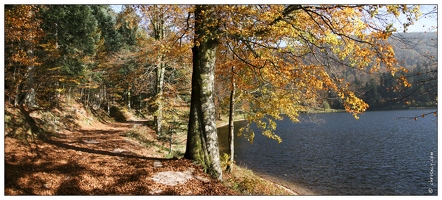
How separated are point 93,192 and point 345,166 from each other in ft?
53.6

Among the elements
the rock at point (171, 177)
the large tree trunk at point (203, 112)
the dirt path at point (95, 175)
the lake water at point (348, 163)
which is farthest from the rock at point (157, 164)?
the lake water at point (348, 163)

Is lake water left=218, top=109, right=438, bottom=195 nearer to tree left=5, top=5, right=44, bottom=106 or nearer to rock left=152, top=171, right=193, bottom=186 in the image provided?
rock left=152, top=171, right=193, bottom=186

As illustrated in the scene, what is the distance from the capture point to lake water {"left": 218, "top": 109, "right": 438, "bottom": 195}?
1415 centimetres

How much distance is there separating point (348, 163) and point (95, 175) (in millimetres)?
16856

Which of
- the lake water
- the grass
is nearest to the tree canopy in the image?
the grass

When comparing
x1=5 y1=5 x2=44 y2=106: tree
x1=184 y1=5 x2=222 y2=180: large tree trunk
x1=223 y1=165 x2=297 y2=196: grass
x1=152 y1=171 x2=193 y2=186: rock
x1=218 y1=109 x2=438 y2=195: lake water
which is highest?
x1=5 y1=5 x2=44 y2=106: tree

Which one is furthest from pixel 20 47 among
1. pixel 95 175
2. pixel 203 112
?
pixel 203 112

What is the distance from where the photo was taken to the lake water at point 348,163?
46.4 ft

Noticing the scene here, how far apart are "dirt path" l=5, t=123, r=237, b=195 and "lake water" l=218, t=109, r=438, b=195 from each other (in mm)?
6502

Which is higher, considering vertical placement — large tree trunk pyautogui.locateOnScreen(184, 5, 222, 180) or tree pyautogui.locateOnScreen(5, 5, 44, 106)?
tree pyautogui.locateOnScreen(5, 5, 44, 106)

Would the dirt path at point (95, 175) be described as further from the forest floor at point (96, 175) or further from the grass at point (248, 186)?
the grass at point (248, 186)

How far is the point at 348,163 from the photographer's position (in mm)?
18766

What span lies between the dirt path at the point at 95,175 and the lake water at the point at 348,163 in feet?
21.3

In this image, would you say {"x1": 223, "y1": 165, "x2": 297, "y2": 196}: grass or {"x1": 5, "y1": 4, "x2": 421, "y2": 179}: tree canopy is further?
{"x1": 223, "y1": 165, "x2": 297, "y2": 196}: grass
